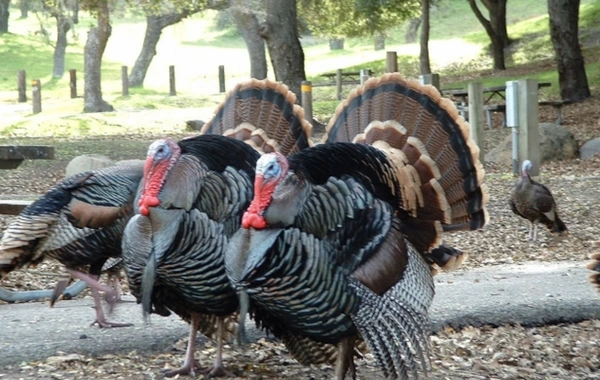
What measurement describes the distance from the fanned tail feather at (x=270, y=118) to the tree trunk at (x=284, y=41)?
10.5 m

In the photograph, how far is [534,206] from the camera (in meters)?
8.48

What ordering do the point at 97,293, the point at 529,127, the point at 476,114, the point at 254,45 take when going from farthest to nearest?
the point at 254,45, the point at 476,114, the point at 529,127, the point at 97,293

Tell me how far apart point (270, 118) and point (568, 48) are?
1591 centimetres

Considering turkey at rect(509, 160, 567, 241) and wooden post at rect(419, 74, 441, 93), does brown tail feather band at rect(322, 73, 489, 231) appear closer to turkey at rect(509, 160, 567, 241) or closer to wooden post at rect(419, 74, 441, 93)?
turkey at rect(509, 160, 567, 241)

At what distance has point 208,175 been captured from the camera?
4070 millimetres

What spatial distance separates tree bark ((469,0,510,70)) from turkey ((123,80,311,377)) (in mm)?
26560

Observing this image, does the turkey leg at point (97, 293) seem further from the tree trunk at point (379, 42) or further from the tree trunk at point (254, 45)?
the tree trunk at point (379, 42)

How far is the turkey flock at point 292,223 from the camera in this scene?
369cm

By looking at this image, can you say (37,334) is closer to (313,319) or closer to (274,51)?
(313,319)

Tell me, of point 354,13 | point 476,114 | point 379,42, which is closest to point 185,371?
point 476,114

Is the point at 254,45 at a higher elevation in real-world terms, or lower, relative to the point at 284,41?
higher

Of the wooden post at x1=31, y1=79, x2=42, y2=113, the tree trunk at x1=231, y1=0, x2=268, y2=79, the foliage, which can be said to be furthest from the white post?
the foliage

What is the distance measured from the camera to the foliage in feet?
97.0

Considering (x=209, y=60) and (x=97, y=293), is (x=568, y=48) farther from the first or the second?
(x=209, y=60)
